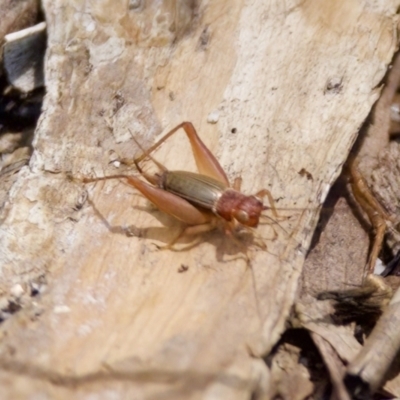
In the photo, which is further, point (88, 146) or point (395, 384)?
point (88, 146)

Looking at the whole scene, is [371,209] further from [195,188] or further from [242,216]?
[195,188]

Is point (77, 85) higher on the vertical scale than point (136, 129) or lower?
higher

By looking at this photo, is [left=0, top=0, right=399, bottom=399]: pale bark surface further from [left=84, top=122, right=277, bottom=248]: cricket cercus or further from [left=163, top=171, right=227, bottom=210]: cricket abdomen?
[left=163, top=171, right=227, bottom=210]: cricket abdomen

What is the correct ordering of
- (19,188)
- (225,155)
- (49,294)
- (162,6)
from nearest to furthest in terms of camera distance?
1. (49,294)
2. (19,188)
3. (225,155)
4. (162,6)

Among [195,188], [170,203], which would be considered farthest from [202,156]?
[170,203]

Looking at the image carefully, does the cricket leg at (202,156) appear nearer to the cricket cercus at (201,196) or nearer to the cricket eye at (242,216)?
the cricket cercus at (201,196)

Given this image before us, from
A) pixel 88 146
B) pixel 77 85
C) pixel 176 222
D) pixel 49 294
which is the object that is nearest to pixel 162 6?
pixel 77 85

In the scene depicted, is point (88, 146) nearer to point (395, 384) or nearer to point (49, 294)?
point (49, 294)

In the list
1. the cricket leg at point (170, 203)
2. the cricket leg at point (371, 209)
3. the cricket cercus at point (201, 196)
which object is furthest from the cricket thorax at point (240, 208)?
the cricket leg at point (371, 209)
